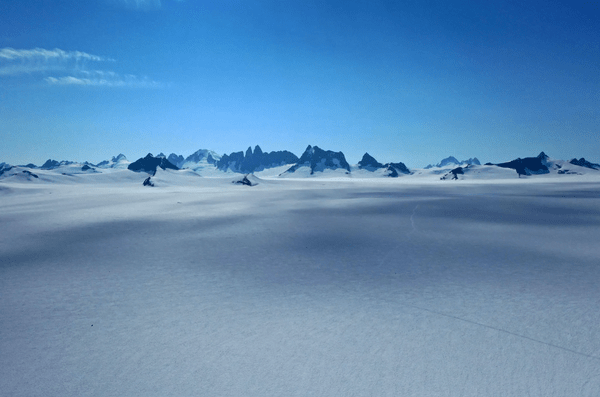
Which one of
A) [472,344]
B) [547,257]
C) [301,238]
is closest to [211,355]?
[472,344]

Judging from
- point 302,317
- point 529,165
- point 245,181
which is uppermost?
point 529,165

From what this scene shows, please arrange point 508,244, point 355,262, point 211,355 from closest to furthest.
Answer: point 211,355
point 355,262
point 508,244

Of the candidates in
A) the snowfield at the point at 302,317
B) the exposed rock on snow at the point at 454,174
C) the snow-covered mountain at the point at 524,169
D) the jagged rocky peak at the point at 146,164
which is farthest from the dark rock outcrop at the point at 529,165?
the snowfield at the point at 302,317

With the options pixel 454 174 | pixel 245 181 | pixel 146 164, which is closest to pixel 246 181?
pixel 245 181

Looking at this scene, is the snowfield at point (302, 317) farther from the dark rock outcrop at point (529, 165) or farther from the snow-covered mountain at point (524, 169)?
the dark rock outcrop at point (529, 165)

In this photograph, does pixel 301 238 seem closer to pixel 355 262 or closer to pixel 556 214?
pixel 355 262

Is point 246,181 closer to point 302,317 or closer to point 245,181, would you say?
point 245,181

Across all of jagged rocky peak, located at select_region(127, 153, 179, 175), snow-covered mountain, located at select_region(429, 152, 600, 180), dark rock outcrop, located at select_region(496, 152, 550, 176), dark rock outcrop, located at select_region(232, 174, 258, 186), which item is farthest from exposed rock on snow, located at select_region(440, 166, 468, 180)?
jagged rocky peak, located at select_region(127, 153, 179, 175)

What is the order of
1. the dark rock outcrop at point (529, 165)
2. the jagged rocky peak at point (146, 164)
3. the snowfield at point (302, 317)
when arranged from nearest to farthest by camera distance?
the snowfield at point (302, 317), the jagged rocky peak at point (146, 164), the dark rock outcrop at point (529, 165)

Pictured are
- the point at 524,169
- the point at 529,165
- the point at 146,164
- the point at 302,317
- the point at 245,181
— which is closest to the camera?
the point at 302,317
